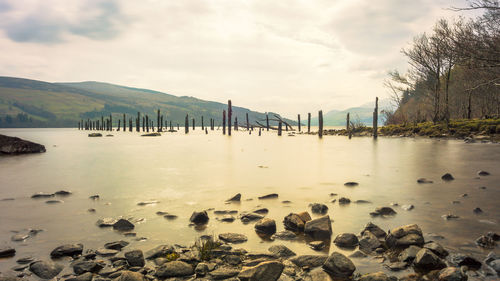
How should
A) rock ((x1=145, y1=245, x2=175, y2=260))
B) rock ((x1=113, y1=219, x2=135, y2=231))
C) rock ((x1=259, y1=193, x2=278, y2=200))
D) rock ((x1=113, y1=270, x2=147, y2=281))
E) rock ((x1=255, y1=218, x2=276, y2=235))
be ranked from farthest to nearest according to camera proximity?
1. rock ((x1=259, y1=193, x2=278, y2=200))
2. rock ((x1=113, y1=219, x2=135, y2=231))
3. rock ((x1=255, y1=218, x2=276, y2=235))
4. rock ((x1=145, y1=245, x2=175, y2=260))
5. rock ((x1=113, y1=270, x2=147, y2=281))

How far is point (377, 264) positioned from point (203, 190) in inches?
258

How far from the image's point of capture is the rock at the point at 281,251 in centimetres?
428

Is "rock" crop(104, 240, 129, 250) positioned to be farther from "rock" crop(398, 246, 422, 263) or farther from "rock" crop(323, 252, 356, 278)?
"rock" crop(398, 246, 422, 263)

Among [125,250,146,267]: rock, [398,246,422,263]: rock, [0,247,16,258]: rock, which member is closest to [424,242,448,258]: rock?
[398,246,422,263]: rock

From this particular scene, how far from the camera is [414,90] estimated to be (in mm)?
51625

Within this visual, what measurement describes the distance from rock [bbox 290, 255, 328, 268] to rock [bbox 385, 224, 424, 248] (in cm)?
123

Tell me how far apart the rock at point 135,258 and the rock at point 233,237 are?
1345 millimetres

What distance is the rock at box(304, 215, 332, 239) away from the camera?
4.98m

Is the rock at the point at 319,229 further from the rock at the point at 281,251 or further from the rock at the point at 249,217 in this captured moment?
the rock at the point at 249,217

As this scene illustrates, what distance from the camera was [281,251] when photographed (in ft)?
14.3

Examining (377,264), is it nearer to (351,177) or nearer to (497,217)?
(497,217)

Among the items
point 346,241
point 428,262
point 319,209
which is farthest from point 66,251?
point 428,262

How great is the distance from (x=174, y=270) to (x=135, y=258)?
72 cm

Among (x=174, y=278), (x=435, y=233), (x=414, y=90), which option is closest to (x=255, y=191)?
(x=435, y=233)
